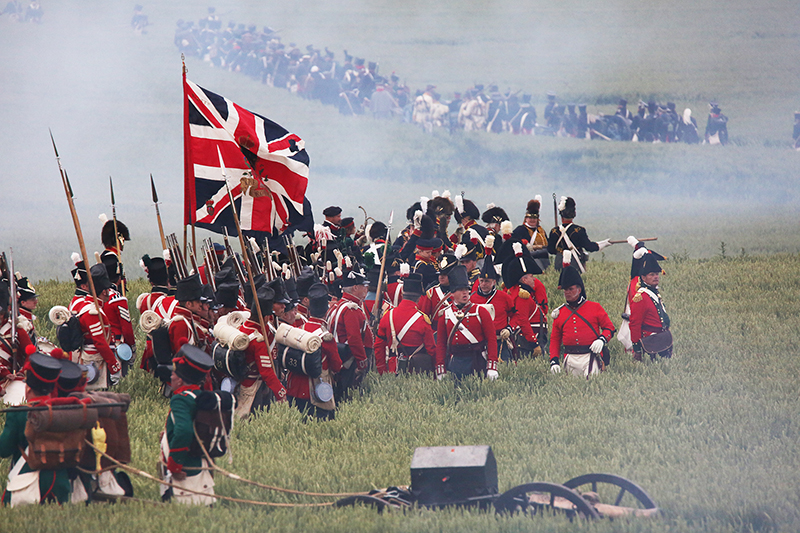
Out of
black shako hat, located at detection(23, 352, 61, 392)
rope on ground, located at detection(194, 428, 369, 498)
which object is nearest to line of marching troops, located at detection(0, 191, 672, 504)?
rope on ground, located at detection(194, 428, 369, 498)

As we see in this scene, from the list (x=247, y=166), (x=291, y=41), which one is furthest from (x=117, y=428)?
(x=291, y=41)

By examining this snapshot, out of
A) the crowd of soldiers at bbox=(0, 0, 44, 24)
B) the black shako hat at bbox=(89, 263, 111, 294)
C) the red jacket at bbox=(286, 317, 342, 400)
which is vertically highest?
the crowd of soldiers at bbox=(0, 0, 44, 24)

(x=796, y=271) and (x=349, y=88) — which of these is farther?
(x=349, y=88)

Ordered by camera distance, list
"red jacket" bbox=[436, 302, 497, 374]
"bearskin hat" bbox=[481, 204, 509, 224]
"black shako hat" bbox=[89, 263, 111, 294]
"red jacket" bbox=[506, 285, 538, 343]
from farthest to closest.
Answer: "bearskin hat" bbox=[481, 204, 509, 224] → "red jacket" bbox=[506, 285, 538, 343] → "black shako hat" bbox=[89, 263, 111, 294] → "red jacket" bbox=[436, 302, 497, 374]

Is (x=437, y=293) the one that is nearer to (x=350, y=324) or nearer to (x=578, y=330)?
(x=350, y=324)

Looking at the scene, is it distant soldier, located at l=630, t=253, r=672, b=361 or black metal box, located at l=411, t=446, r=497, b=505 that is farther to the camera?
distant soldier, located at l=630, t=253, r=672, b=361

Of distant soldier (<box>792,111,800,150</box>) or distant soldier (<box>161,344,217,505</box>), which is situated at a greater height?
distant soldier (<box>792,111,800,150</box>)

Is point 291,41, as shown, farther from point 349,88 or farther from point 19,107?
point 19,107

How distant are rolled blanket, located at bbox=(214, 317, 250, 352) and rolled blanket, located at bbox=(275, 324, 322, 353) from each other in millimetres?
342

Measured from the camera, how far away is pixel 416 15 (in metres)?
47.7

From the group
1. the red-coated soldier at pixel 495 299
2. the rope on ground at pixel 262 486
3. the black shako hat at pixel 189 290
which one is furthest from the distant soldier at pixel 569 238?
the rope on ground at pixel 262 486

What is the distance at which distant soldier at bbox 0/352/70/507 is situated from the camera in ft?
21.8

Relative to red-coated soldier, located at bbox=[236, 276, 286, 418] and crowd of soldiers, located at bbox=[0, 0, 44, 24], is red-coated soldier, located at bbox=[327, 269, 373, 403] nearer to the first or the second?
red-coated soldier, located at bbox=[236, 276, 286, 418]

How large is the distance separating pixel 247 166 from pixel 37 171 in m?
30.2
